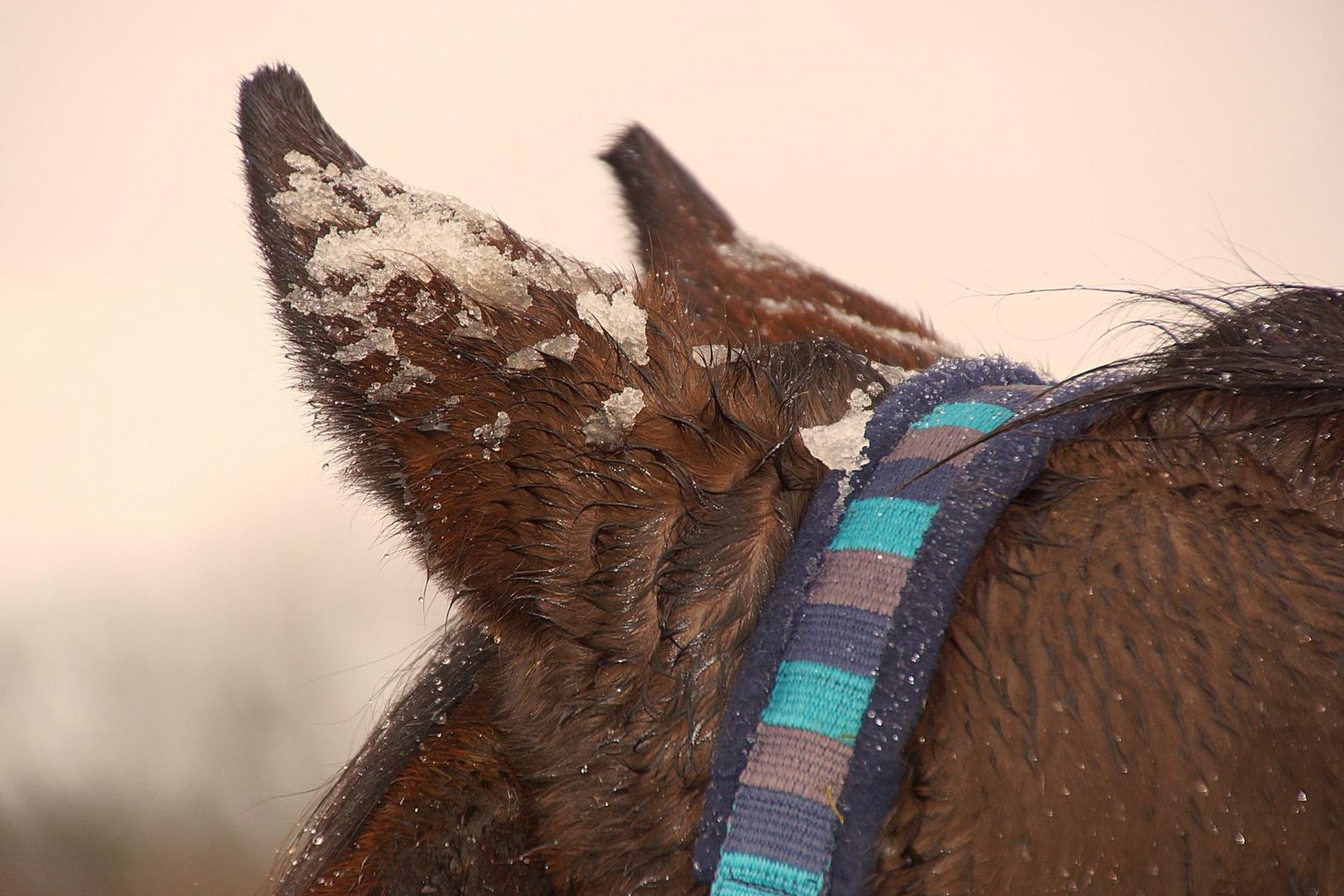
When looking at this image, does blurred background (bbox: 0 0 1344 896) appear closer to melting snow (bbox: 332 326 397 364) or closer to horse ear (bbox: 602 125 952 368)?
horse ear (bbox: 602 125 952 368)

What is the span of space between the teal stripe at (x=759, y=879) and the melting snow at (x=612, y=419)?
27 cm

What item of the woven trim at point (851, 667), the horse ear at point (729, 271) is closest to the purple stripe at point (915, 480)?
the woven trim at point (851, 667)

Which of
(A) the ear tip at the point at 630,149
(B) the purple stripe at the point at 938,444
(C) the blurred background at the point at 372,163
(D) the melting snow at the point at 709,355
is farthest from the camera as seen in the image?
(C) the blurred background at the point at 372,163

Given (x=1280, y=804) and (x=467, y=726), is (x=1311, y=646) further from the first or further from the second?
(x=467, y=726)

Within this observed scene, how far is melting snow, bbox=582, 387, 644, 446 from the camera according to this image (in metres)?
0.62

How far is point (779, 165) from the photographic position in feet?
11.3

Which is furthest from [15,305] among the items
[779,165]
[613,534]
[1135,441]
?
[1135,441]

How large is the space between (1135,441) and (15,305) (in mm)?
3092

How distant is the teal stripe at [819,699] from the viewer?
0.50 meters

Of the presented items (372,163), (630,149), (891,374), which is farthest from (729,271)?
(372,163)

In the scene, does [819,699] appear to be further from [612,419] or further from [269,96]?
[269,96]

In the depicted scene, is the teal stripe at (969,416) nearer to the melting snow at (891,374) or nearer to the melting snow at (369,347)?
the melting snow at (891,374)

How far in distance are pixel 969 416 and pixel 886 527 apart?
0.11 m

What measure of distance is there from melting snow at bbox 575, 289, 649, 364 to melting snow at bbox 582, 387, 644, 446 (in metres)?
0.03
